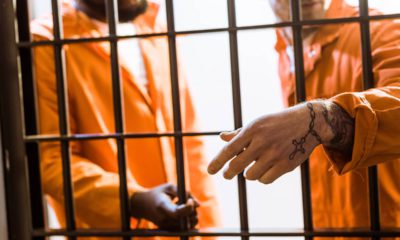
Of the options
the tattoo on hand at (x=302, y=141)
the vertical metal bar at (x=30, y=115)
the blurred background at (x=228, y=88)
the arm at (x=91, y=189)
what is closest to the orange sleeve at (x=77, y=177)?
the arm at (x=91, y=189)

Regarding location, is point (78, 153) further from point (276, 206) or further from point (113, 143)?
point (276, 206)

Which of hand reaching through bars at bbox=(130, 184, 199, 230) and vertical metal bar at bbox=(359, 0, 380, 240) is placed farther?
hand reaching through bars at bbox=(130, 184, 199, 230)

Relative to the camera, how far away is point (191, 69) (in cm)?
201

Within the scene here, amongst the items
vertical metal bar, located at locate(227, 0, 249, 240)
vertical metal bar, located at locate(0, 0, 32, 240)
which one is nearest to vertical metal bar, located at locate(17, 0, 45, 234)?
vertical metal bar, located at locate(0, 0, 32, 240)

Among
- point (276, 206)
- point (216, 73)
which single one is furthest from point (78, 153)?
point (276, 206)

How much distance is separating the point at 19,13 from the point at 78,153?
42cm

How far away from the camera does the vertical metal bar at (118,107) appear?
0.90 meters

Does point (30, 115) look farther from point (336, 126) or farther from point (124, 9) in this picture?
point (336, 126)

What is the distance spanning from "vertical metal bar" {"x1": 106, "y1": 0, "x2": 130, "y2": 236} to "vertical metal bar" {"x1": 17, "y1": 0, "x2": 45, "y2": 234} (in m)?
0.18

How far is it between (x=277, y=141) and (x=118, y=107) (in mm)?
344

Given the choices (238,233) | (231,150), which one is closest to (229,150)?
(231,150)

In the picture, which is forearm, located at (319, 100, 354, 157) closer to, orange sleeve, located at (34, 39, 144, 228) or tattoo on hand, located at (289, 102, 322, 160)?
tattoo on hand, located at (289, 102, 322, 160)

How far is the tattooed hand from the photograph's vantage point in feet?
2.27

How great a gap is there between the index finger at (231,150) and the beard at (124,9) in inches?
28.8
